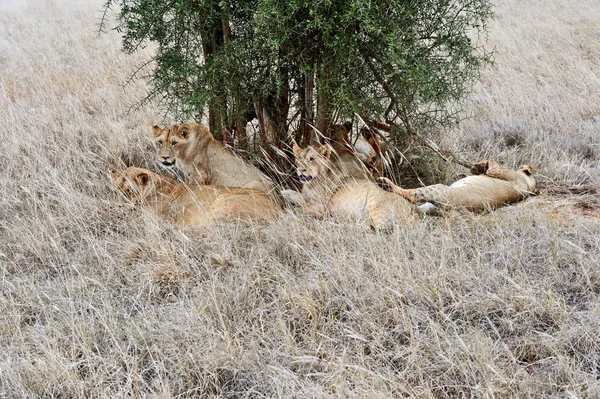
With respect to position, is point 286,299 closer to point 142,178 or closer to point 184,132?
point 142,178

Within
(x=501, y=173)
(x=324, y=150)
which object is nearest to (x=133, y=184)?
(x=324, y=150)

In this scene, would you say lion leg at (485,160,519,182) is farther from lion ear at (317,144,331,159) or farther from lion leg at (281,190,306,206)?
lion leg at (281,190,306,206)

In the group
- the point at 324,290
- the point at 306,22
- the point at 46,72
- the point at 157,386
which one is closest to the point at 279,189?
the point at 306,22

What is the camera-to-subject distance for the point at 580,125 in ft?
29.8

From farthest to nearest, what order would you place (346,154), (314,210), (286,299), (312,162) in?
1. (346,154)
2. (312,162)
3. (314,210)
4. (286,299)

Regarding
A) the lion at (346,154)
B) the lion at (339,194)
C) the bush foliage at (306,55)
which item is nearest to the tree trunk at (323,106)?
the bush foliage at (306,55)

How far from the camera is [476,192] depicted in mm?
6195

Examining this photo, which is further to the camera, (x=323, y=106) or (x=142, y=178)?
(x=323, y=106)

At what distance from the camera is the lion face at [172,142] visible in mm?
6812

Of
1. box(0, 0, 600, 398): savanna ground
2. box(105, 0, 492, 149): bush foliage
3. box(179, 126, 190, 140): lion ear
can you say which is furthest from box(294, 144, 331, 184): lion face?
box(179, 126, 190, 140): lion ear

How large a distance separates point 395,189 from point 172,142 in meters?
2.50

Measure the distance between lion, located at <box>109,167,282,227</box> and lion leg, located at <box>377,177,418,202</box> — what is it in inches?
47.8

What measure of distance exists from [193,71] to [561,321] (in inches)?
183

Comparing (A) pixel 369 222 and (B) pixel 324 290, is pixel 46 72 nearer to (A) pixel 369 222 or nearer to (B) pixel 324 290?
(A) pixel 369 222
